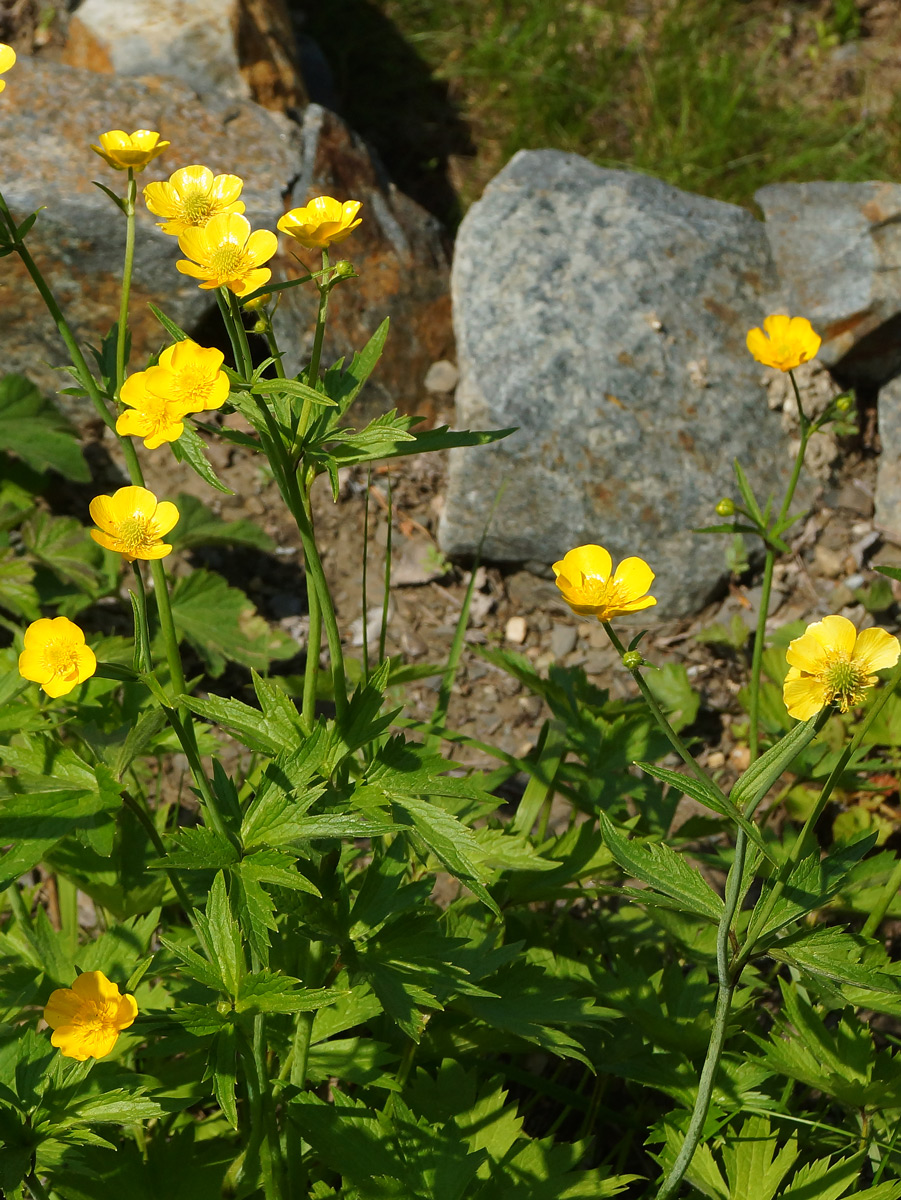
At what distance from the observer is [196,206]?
1462mm

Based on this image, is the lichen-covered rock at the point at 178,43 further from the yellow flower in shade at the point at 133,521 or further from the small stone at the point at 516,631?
the yellow flower in shade at the point at 133,521

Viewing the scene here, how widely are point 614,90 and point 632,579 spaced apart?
157 inches

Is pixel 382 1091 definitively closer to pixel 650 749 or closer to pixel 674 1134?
pixel 674 1134

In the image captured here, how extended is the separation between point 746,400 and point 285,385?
7.89ft

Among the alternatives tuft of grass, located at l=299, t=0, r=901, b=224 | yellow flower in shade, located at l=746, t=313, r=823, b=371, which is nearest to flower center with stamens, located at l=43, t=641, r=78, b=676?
yellow flower in shade, located at l=746, t=313, r=823, b=371

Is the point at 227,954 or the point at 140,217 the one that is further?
the point at 140,217

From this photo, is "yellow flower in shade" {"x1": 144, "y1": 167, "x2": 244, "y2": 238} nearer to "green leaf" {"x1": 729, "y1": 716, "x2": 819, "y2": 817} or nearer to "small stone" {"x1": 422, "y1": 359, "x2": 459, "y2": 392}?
"green leaf" {"x1": 729, "y1": 716, "x2": 819, "y2": 817}

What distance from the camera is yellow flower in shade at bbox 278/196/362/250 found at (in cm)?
142

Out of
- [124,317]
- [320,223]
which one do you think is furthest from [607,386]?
[124,317]

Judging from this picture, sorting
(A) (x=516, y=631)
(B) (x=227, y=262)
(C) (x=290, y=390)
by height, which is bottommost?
(A) (x=516, y=631)

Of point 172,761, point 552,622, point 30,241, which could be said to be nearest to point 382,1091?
point 172,761

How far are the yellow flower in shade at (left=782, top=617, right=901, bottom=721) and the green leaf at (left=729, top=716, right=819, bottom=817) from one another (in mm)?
24

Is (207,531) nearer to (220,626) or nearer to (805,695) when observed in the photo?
(220,626)

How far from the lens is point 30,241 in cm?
314
